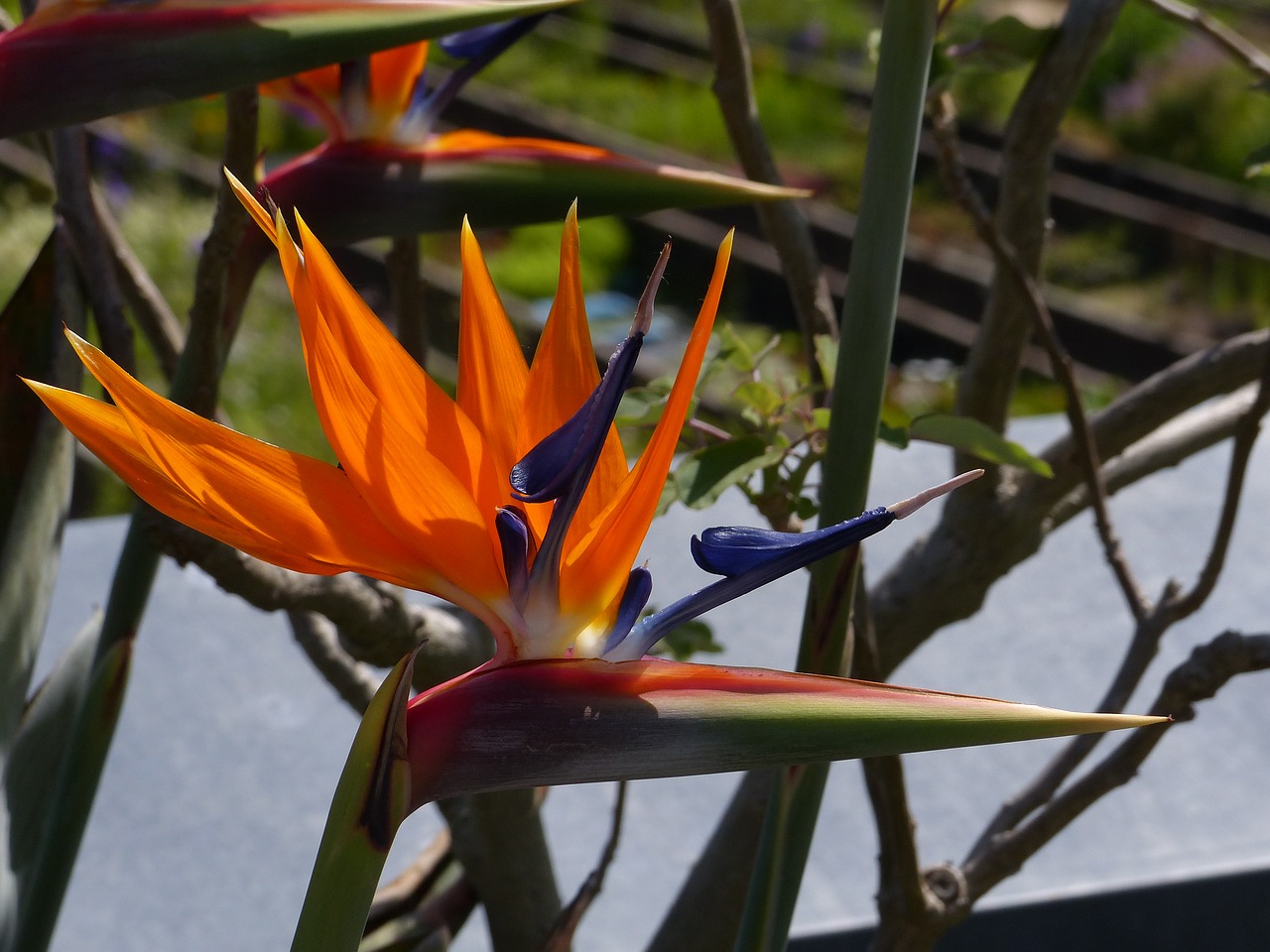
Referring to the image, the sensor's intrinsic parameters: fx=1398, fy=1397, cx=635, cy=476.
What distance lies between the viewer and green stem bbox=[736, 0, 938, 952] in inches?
14.0

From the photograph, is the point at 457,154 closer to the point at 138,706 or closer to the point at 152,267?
the point at 138,706

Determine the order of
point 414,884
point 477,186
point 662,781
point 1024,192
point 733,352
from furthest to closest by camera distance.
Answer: point 662,781, point 414,884, point 1024,192, point 733,352, point 477,186

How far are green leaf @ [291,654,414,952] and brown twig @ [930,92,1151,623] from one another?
398mm

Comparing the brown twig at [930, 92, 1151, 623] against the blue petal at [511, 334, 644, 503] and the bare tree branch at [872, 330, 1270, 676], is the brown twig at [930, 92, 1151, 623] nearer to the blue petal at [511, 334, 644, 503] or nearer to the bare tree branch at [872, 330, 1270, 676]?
the bare tree branch at [872, 330, 1270, 676]

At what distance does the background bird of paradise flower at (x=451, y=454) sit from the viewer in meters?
0.28

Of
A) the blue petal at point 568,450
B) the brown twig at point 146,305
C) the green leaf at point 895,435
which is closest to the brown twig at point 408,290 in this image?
the brown twig at point 146,305

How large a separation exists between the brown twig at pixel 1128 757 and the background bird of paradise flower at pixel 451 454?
0.42ft

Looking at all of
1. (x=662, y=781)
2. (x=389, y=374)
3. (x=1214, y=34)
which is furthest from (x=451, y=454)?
(x=662, y=781)

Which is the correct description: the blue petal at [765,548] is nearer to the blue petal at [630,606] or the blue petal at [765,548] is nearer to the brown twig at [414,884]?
the blue petal at [630,606]

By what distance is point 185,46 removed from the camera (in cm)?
36

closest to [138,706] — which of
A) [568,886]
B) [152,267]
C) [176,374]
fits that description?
[568,886]

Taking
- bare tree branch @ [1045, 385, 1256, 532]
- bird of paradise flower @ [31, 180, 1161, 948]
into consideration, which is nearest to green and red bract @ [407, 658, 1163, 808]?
bird of paradise flower @ [31, 180, 1161, 948]

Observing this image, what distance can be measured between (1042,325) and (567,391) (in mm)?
310

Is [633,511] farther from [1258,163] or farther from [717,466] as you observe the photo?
[1258,163]
